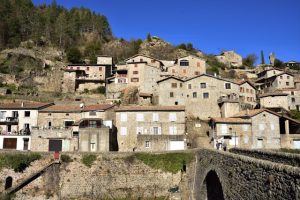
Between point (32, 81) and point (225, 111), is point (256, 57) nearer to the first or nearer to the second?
point (225, 111)

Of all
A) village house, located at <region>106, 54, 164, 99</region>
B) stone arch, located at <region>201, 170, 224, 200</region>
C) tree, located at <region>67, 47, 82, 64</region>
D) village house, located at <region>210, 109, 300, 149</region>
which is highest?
tree, located at <region>67, 47, 82, 64</region>

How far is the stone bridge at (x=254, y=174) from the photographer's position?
9.87m

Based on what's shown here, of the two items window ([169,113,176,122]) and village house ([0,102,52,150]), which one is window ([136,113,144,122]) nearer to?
window ([169,113,176,122])

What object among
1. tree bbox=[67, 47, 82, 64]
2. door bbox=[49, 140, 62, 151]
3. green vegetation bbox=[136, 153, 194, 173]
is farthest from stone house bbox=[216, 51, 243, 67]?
green vegetation bbox=[136, 153, 194, 173]

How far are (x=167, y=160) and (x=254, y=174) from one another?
71.4 feet

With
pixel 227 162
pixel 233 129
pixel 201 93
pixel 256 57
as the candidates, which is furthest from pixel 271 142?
pixel 256 57

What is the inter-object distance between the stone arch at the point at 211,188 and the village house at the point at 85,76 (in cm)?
4383

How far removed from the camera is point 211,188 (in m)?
24.0

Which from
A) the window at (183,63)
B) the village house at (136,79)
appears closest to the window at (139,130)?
the village house at (136,79)

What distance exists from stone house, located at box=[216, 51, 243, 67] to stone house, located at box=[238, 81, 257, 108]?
122ft

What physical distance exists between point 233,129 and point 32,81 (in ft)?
139

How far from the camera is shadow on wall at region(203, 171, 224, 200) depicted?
858 inches

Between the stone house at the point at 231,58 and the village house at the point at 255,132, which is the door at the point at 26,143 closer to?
the village house at the point at 255,132

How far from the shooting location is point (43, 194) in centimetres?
3206
